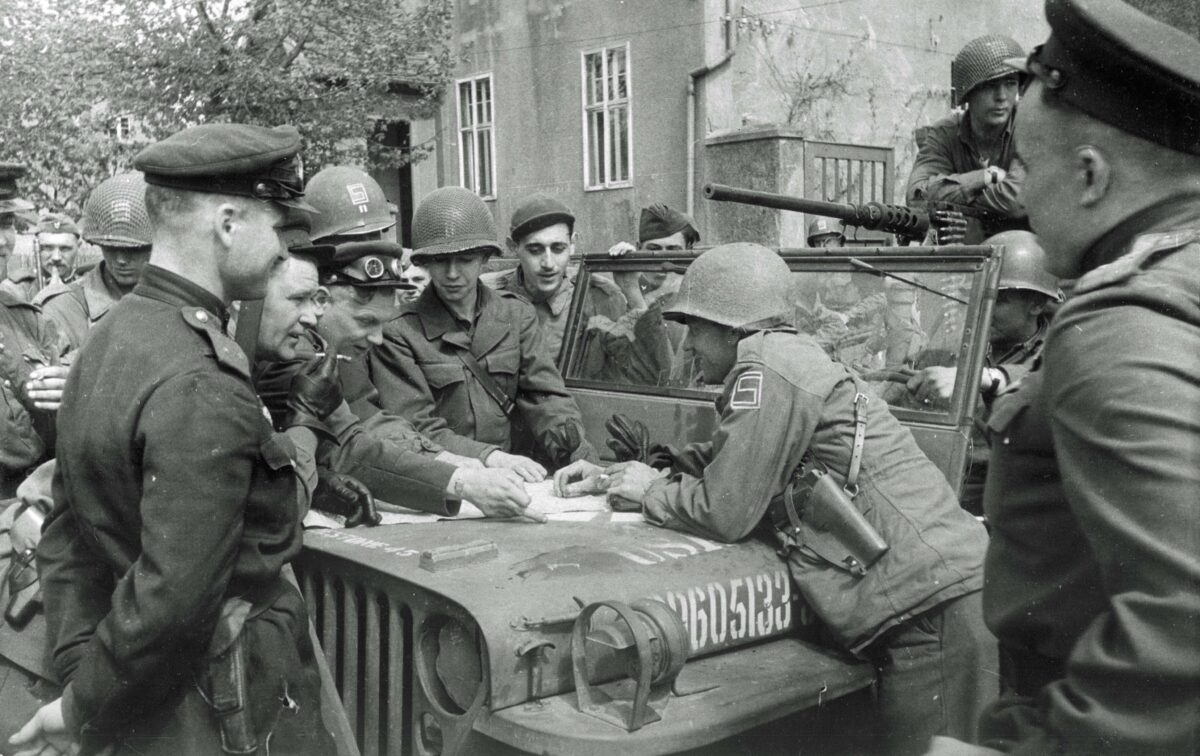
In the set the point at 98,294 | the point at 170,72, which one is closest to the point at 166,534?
the point at 98,294

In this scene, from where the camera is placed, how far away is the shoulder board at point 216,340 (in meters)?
1.93

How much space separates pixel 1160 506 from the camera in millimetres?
1123

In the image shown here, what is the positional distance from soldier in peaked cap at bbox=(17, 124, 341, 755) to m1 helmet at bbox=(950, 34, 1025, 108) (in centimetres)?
351

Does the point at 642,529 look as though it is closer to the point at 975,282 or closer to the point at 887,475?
the point at 887,475

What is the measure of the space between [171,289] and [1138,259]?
1565 mm

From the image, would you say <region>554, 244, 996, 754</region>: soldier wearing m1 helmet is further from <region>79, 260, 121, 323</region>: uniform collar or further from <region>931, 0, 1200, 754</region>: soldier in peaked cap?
<region>79, 260, 121, 323</region>: uniform collar

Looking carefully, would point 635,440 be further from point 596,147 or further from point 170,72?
point 596,147

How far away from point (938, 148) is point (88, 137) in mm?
12602

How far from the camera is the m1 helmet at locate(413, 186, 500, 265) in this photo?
401 centimetres

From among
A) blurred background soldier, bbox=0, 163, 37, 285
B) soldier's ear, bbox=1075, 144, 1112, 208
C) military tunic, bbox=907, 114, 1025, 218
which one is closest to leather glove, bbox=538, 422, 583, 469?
military tunic, bbox=907, 114, 1025, 218

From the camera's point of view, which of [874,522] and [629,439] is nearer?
[874,522]

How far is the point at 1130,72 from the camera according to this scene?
1287 mm

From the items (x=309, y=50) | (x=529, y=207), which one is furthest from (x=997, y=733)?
(x=309, y=50)

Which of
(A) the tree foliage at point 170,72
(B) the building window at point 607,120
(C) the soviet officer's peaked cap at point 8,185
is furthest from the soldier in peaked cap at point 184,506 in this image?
(B) the building window at point 607,120
